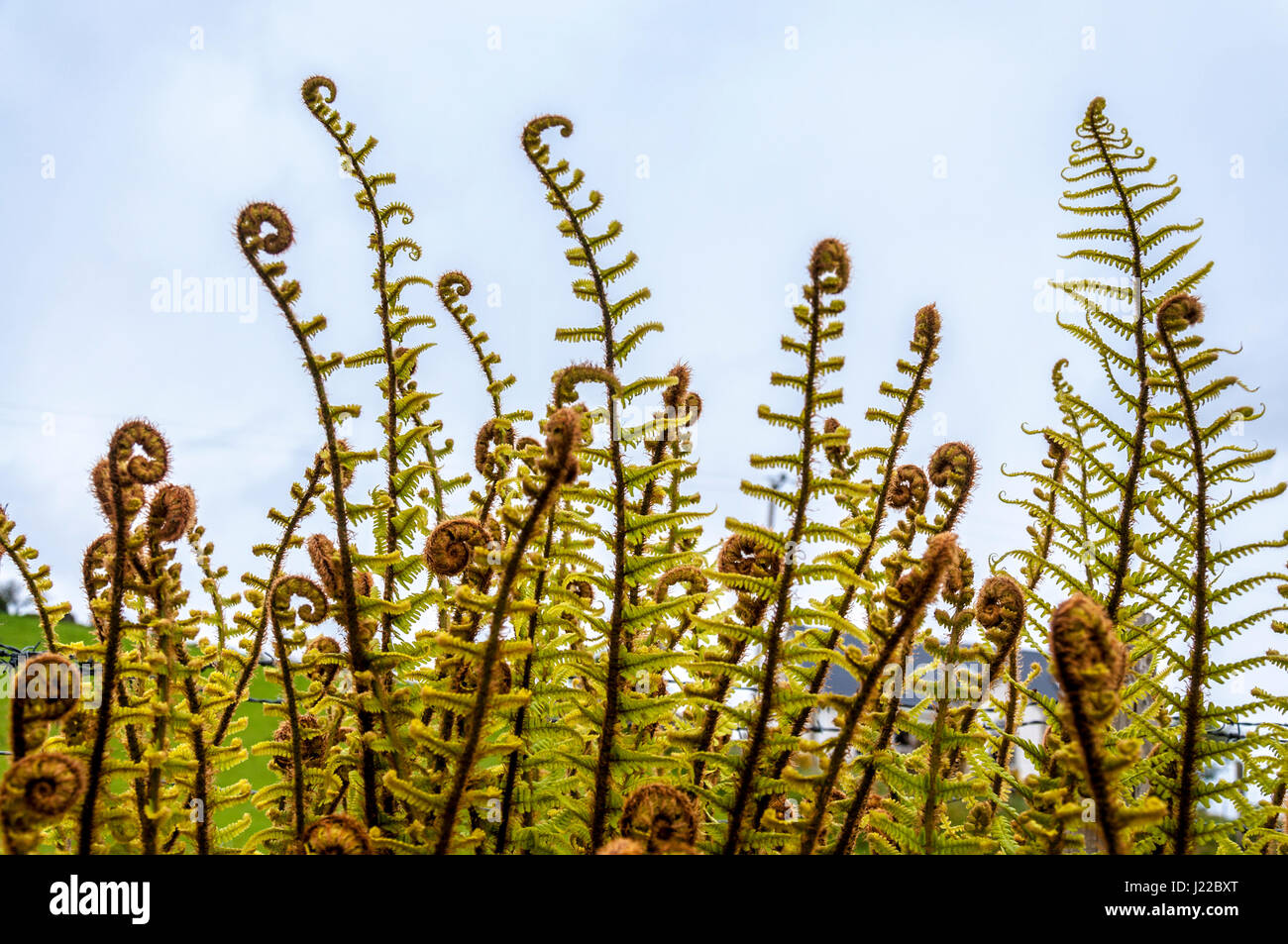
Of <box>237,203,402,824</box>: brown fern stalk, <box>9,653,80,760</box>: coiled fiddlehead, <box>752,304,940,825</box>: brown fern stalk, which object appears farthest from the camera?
<box>752,304,940,825</box>: brown fern stalk

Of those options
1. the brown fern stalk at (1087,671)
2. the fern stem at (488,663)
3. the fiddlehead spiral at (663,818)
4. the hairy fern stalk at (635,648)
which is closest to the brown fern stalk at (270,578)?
the hairy fern stalk at (635,648)

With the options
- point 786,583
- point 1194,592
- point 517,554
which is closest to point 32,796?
point 517,554

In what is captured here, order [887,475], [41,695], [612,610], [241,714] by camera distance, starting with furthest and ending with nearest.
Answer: [241,714]
[887,475]
[612,610]
[41,695]

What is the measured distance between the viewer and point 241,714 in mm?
1785

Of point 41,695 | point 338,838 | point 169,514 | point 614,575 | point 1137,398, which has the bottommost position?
point 338,838

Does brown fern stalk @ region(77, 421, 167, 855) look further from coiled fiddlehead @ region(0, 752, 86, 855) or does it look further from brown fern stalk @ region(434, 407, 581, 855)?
brown fern stalk @ region(434, 407, 581, 855)

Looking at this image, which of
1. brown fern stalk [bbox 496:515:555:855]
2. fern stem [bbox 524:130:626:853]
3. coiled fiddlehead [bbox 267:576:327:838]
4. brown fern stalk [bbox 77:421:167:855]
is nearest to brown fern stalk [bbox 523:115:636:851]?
fern stem [bbox 524:130:626:853]

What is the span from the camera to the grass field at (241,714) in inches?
77.3

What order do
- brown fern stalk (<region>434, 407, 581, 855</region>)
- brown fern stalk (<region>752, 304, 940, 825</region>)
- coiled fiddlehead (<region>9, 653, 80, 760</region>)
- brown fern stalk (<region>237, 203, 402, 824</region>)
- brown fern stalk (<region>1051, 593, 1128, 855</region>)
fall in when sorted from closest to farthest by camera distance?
1. brown fern stalk (<region>1051, 593, 1128, 855</region>)
2. brown fern stalk (<region>434, 407, 581, 855</region>)
3. coiled fiddlehead (<region>9, 653, 80, 760</region>)
4. brown fern stalk (<region>237, 203, 402, 824</region>)
5. brown fern stalk (<region>752, 304, 940, 825</region>)

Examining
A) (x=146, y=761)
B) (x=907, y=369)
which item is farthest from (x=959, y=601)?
(x=146, y=761)

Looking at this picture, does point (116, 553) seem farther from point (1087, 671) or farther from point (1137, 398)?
point (1137, 398)

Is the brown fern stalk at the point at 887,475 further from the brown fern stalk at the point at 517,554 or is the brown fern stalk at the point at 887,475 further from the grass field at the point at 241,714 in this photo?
the grass field at the point at 241,714

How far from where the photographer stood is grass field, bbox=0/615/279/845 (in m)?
1.96
